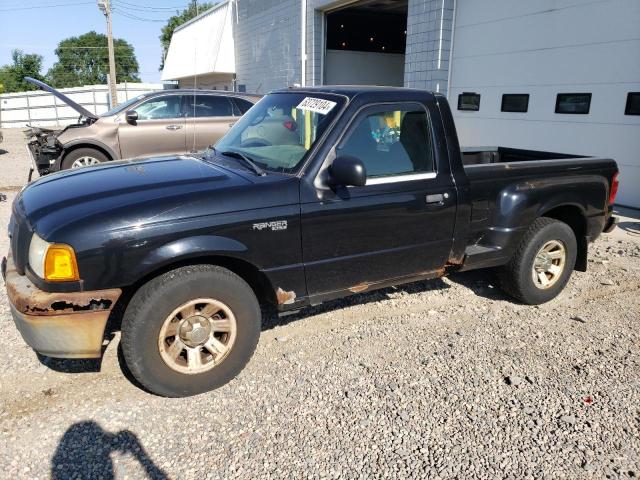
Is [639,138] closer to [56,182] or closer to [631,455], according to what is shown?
[631,455]

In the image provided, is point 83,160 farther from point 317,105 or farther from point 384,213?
point 384,213

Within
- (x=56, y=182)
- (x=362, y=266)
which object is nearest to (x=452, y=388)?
(x=362, y=266)

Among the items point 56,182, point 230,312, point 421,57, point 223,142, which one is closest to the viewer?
point 230,312

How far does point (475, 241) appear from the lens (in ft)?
13.8

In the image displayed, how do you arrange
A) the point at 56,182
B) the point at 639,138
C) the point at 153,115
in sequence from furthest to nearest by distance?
1. the point at 153,115
2. the point at 639,138
3. the point at 56,182

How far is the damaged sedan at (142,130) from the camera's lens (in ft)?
27.2

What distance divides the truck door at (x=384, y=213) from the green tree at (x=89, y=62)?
95299 mm

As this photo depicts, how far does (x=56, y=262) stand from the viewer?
2699 mm

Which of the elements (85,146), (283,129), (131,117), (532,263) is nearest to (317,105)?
(283,129)

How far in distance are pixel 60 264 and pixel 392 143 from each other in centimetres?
233

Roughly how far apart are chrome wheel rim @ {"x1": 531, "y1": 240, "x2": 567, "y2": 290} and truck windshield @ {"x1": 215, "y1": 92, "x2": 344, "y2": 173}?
2421mm

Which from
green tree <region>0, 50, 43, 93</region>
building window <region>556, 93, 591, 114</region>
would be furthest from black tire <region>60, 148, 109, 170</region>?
green tree <region>0, 50, 43, 93</region>

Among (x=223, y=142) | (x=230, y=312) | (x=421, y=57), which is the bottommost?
(x=230, y=312)

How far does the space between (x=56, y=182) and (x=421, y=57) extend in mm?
9808
